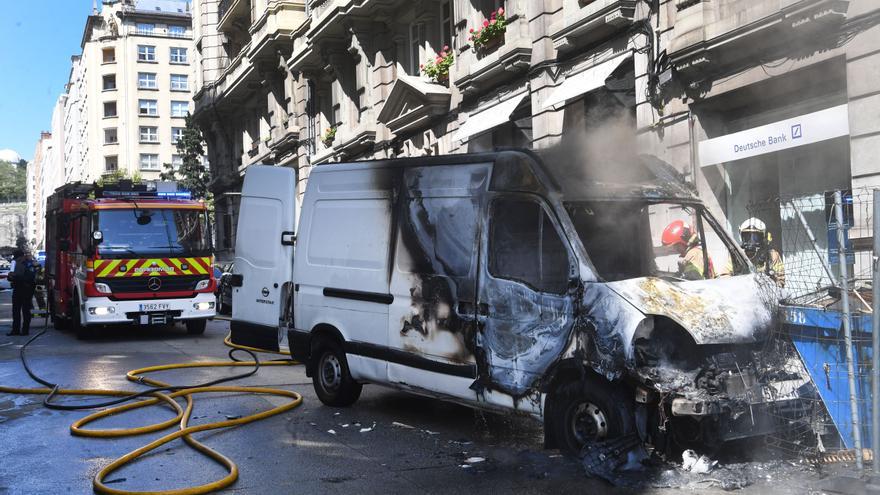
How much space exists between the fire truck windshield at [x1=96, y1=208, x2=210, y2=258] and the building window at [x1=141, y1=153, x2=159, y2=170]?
220 ft

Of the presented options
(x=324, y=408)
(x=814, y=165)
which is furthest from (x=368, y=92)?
(x=324, y=408)

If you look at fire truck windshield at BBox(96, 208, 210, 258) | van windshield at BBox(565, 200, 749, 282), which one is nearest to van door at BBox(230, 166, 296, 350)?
van windshield at BBox(565, 200, 749, 282)

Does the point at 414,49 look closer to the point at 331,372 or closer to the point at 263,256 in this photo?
the point at 263,256

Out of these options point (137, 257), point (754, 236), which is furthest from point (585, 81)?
point (137, 257)

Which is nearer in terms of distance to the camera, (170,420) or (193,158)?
(170,420)

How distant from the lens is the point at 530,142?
54.6 feet

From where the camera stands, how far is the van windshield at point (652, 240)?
5.97m

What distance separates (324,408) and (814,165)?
6.91 meters

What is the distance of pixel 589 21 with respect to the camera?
13625mm

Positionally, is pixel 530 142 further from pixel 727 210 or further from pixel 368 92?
pixel 368 92

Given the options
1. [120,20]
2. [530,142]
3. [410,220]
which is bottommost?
→ [410,220]

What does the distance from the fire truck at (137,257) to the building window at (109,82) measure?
70.1m

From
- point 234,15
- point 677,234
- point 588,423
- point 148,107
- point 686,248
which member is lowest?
point 588,423

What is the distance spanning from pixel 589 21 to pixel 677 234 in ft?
25.3
